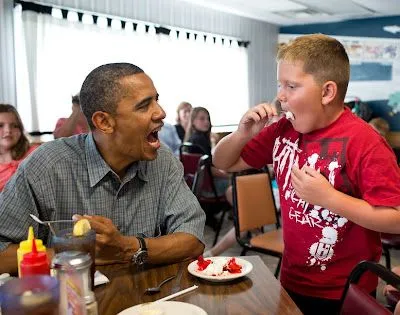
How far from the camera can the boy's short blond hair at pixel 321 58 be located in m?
1.38

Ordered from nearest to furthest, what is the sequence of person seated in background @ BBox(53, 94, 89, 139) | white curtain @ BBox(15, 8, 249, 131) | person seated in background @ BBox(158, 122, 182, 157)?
person seated in background @ BBox(53, 94, 89, 139), white curtain @ BBox(15, 8, 249, 131), person seated in background @ BBox(158, 122, 182, 157)

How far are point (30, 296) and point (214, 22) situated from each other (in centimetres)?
690

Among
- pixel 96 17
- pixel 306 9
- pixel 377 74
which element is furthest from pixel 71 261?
pixel 377 74

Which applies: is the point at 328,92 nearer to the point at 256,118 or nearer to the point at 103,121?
the point at 256,118

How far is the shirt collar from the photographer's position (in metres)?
1.43

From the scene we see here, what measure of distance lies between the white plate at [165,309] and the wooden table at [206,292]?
46 mm

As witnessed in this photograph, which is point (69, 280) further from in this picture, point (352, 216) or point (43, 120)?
point (43, 120)

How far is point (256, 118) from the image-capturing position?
1.55 m

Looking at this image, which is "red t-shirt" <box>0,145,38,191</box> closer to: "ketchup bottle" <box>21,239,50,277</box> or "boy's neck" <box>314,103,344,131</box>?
"boy's neck" <box>314,103,344,131</box>

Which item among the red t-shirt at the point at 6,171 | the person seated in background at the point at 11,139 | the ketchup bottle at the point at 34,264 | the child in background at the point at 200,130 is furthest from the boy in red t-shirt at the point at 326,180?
the child in background at the point at 200,130

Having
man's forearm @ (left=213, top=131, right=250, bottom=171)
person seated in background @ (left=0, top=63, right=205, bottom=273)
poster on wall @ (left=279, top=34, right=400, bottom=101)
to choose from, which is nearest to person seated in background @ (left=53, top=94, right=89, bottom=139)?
man's forearm @ (left=213, top=131, right=250, bottom=171)

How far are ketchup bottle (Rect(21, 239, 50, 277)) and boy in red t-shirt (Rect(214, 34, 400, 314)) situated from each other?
780 millimetres

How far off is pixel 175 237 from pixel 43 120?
150 inches

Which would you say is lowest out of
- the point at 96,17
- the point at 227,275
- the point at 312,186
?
the point at 227,275
